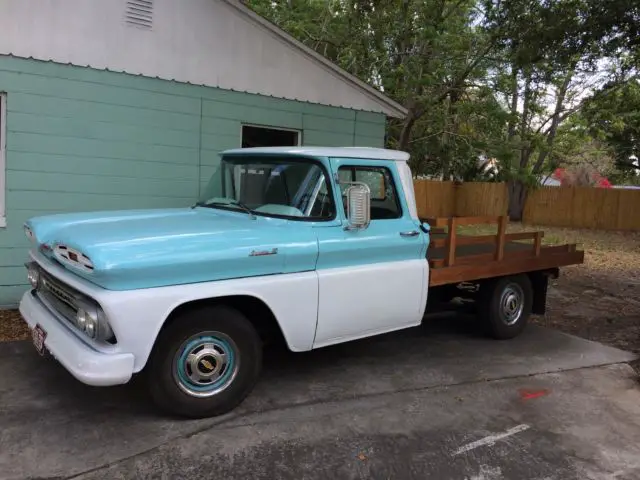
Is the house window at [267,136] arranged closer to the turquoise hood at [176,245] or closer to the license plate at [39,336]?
the turquoise hood at [176,245]

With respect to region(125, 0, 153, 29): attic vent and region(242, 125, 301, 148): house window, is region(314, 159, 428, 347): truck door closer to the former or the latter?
region(242, 125, 301, 148): house window

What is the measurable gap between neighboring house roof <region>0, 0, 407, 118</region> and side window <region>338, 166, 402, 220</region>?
12.2ft

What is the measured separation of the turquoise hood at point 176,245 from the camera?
11.0 feet

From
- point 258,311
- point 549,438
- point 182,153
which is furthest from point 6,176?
point 549,438

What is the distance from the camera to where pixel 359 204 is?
4.18 meters

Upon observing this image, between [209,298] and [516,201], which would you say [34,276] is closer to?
[209,298]

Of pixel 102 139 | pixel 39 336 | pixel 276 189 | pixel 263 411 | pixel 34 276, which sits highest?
pixel 102 139

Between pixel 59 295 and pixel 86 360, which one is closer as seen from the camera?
pixel 86 360

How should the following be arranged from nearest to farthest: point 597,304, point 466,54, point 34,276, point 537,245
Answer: point 34,276 → point 537,245 → point 597,304 → point 466,54

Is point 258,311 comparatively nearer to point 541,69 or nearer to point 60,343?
point 60,343

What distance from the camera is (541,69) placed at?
1023cm

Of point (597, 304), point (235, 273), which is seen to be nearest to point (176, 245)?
point (235, 273)

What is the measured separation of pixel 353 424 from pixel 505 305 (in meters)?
2.91

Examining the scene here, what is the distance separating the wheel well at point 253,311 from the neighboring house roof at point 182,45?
4.23m
